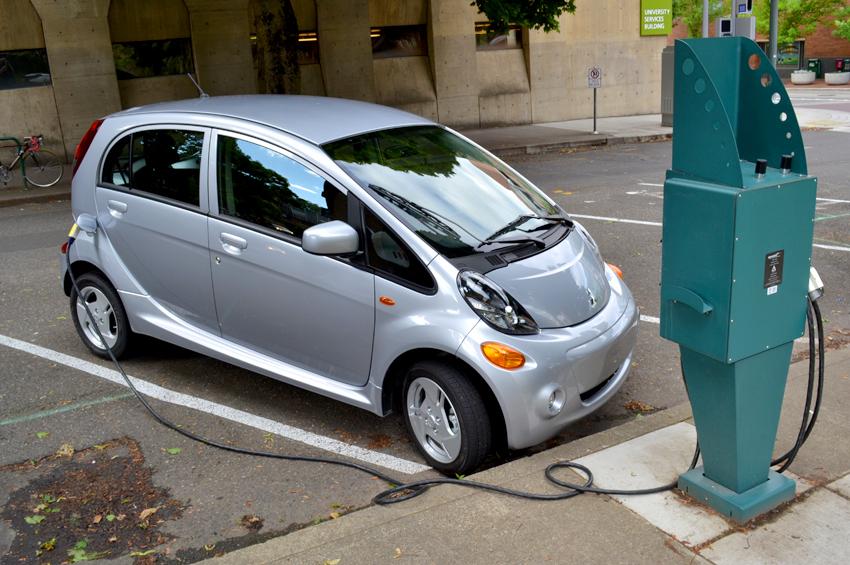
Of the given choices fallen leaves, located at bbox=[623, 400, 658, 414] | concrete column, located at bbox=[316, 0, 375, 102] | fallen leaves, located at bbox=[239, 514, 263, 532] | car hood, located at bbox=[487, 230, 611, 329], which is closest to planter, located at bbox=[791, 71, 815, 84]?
concrete column, located at bbox=[316, 0, 375, 102]

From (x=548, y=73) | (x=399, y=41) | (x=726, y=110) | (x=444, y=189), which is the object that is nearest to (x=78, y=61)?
(x=399, y=41)

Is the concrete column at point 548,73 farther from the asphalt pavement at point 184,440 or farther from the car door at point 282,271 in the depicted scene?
the car door at point 282,271

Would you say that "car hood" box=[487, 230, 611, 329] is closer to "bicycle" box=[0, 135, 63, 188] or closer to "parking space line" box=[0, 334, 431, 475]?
"parking space line" box=[0, 334, 431, 475]

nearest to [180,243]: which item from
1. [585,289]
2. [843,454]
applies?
[585,289]

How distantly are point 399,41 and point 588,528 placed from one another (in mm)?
18343

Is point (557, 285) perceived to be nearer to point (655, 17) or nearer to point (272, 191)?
point (272, 191)

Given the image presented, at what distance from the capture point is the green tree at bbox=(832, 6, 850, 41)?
43.8 meters

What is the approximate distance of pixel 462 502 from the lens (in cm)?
368

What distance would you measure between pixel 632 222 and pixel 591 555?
282 inches

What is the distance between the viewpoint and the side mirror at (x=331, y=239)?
425 centimetres

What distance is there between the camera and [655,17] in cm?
2375

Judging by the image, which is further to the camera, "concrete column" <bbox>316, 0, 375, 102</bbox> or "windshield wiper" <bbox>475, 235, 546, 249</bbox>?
"concrete column" <bbox>316, 0, 375, 102</bbox>

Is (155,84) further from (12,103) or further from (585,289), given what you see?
(585,289)

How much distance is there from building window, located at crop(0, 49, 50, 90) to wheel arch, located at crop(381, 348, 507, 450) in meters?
15.3
